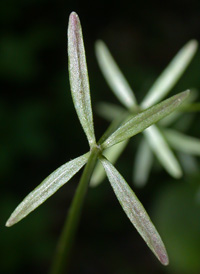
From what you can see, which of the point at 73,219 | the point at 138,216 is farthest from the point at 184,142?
the point at 138,216

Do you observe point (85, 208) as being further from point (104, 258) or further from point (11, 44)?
point (11, 44)

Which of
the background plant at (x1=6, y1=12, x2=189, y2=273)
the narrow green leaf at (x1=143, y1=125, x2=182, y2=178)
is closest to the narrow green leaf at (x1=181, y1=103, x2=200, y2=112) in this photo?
the narrow green leaf at (x1=143, y1=125, x2=182, y2=178)

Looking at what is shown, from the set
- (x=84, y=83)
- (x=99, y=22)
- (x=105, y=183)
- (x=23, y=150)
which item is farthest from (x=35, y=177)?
(x=84, y=83)

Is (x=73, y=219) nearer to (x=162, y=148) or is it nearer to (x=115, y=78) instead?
(x=162, y=148)

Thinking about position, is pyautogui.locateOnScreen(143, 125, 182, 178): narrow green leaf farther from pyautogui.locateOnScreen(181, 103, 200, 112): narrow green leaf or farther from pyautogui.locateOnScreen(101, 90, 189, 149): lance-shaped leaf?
pyautogui.locateOnScreen(101, 90, 189, 149): lance-shaped leaf

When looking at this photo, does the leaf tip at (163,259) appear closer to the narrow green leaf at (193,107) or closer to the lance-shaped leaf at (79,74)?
the lance-shaped leaf at (79,74)

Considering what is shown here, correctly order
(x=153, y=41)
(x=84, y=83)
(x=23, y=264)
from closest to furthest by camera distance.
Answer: (x=84, y=83)
(x=23, y=264)
(x=153, y=41)

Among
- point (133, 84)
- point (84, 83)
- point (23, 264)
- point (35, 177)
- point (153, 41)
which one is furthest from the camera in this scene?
point (153, 41)
